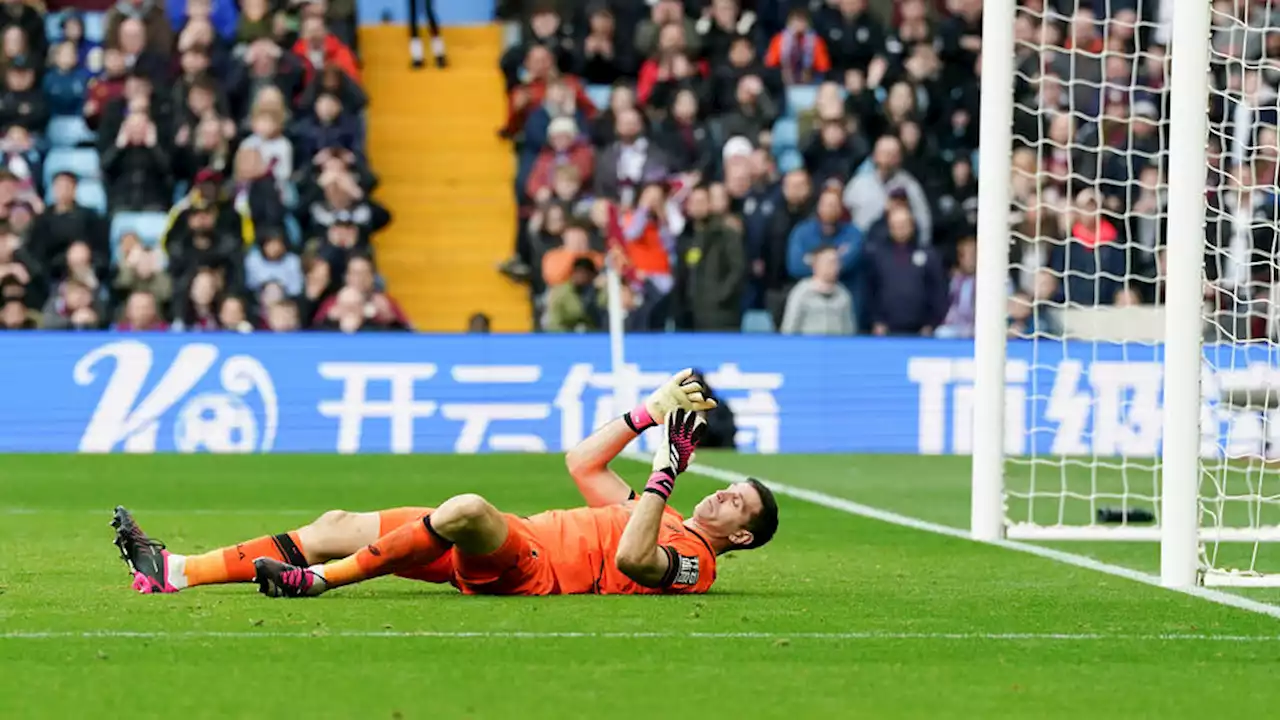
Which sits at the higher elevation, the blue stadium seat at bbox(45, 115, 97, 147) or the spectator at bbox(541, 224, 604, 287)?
the blue stadium seat at bbox(45, 115, 97, 147)

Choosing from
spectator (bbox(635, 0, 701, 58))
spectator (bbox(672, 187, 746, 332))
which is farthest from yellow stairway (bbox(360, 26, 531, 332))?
spectator (bbox(672, 187, 746, 332))

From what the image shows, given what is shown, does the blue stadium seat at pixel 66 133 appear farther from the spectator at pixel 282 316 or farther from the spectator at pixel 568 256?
the spectator at pixel 568 256

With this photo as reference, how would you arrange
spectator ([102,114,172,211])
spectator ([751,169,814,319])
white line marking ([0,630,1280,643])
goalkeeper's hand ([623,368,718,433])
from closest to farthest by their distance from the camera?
white line marking ([0,630,1280,643]) < goalkeeper's hand ([623,368,718,433]) < spectator ([751,169,814,319]) < spectator ([102,114,172,211])

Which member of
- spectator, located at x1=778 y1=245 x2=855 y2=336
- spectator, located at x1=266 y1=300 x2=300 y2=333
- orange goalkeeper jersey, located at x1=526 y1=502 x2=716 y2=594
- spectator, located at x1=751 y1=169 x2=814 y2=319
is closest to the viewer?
orange goalkeeper jersey, located at x1=526 y1=502 x2=716 y2=594

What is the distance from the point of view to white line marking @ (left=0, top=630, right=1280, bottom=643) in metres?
7.25

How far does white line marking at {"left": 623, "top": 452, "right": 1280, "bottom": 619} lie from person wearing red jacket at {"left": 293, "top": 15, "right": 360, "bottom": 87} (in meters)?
6.35

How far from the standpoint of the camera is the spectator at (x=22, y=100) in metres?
22.3

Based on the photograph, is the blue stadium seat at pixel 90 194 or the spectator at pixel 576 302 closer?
the spectator at pixel 576 302

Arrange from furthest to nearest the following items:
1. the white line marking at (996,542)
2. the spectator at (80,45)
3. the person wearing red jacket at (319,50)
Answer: the spectator at (80,45)
the person wearing red jacket at (319,50)
the white line marking at (996,542)

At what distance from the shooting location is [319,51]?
75.6 ft

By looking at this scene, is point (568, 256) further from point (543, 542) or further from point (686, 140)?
point (543, 542)

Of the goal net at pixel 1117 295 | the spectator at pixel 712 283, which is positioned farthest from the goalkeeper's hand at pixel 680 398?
the spectator at pixel 712 283

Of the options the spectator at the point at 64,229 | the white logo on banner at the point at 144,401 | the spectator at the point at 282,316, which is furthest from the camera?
the spectator at the point at 64,229

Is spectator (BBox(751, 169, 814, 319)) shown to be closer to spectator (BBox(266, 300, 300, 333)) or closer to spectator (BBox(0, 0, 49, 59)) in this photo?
spectator (BBox(266, 300, 300, 333))
